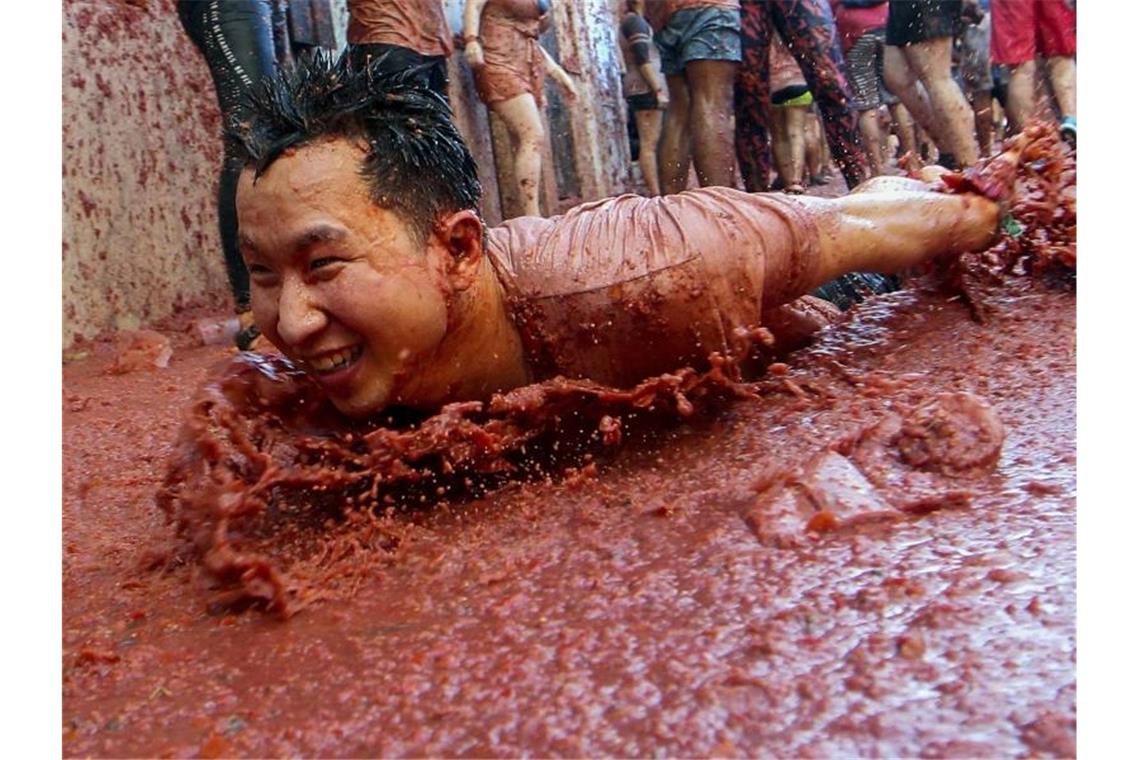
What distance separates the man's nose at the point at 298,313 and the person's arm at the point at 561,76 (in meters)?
3.08

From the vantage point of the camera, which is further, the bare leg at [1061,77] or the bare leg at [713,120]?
the bare leg at [1061,77]

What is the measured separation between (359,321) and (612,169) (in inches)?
175

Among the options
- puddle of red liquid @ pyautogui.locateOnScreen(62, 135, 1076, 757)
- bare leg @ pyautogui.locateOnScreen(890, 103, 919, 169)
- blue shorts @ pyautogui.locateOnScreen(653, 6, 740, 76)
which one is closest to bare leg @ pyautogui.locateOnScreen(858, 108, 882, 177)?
bare leg @ pyautogui.locateOnScreen(890, 103, 919, 169)

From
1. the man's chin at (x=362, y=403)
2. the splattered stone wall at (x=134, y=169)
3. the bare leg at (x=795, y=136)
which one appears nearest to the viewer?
the man's chin at (x=362, y=403)

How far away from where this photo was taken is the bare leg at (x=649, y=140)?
601cm

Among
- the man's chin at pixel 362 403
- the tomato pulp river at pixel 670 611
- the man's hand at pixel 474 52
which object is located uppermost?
the man's hand at pixel 474 52

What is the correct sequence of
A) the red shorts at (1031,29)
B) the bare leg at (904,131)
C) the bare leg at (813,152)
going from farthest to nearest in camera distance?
the bare leg at (813,152), the bare leg at (904,131), the red shorts at (1031,29)

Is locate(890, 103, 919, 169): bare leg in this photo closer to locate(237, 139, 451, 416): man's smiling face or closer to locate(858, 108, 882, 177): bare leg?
locate(858, 108, 882, 177): bare leg

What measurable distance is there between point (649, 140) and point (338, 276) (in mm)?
4697

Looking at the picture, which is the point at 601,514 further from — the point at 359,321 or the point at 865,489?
the point at 359,321

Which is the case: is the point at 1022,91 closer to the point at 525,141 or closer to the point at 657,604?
the point at 525,141

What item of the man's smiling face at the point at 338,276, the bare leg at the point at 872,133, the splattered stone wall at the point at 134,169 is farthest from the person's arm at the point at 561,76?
the man's smiling face at the point at 338,276

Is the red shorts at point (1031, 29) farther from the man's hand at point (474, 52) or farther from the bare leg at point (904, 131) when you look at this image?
the man's hand at point (474, 52)

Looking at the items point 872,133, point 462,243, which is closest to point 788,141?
point 872,133
